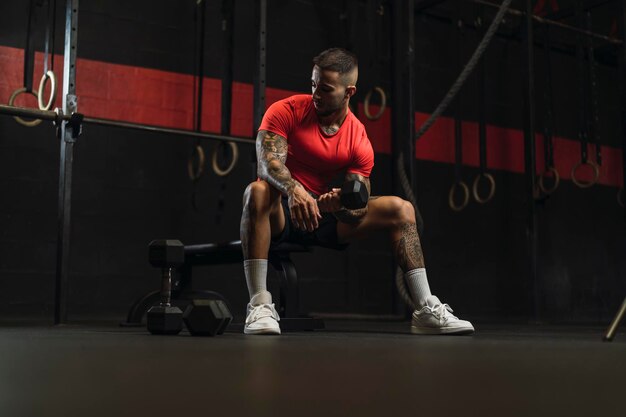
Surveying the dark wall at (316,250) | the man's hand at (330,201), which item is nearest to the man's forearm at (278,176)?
the man's hand at (330,201)

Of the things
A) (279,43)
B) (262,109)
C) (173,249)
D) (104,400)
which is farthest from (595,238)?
(104,400)

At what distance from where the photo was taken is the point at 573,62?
6.25m

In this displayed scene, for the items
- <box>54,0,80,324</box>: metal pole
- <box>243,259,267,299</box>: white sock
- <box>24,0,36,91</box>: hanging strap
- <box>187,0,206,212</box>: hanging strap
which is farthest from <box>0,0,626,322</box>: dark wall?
<box>243,259,267,299</box>: white sock

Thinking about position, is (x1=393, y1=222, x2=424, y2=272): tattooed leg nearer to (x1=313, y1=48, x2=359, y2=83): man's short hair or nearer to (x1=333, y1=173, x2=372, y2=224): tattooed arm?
(x1=333, y1=173, x2=372, y2=224): tattooed arm

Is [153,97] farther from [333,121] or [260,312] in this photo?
[260,312]

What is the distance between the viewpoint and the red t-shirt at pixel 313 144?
2521mm

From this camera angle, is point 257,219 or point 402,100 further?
point 402,100

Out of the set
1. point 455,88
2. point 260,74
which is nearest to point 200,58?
point 260,74

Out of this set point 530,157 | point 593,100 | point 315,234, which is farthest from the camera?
point 593,100

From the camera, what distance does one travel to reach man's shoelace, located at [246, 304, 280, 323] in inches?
89.3

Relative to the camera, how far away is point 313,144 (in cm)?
255

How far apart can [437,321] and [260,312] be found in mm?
573

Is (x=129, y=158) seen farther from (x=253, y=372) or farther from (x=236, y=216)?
(x=253, y=372)

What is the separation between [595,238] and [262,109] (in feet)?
12.3
